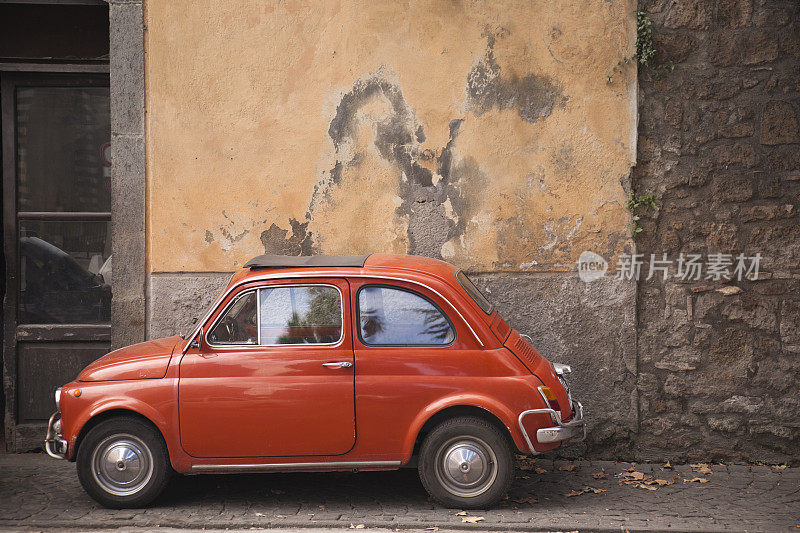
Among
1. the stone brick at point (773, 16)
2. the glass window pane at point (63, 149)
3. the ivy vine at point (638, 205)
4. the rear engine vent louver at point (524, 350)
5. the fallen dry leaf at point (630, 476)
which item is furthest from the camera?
the glass window pane at point (63, 149)

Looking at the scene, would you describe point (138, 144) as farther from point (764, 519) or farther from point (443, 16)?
point (764, 519)

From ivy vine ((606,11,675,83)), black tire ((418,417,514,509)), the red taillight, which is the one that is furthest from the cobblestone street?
ivy vine ((606,11,675,83))

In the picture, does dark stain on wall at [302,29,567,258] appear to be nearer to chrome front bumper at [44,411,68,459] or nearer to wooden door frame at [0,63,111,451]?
wooden door frame at [0,63,111,451]

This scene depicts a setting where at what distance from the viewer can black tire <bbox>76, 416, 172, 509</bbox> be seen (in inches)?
200

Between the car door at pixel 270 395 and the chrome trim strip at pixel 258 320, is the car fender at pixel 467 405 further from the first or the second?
the chrome trim strip at pixel 258 320

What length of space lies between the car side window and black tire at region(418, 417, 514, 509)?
59 cm

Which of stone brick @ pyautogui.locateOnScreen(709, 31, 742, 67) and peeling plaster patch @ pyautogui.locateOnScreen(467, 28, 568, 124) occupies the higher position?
stone brick @ pyautogui.locateOnScreen(709, 31, 742, 67)

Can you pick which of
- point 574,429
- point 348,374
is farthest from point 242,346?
point 574,429

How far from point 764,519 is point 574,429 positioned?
136 centimetres

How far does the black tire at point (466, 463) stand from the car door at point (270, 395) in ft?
1.85

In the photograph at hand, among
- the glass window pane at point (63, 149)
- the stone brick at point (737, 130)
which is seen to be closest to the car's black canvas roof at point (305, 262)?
the glass window pane at point (63, 149)

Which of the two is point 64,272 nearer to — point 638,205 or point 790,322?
point 638,205

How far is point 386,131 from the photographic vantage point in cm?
672

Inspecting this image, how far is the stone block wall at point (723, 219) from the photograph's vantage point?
6.42 metres
